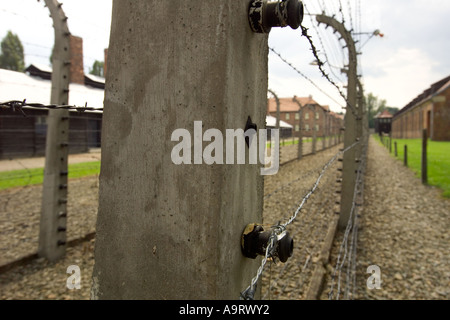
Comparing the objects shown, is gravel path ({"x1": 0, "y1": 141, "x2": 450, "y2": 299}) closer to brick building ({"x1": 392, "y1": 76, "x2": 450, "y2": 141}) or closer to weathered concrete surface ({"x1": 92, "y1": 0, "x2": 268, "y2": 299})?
weathered concrete surface ({"x1": 92, "y1": 0, "x2": 268, "y2": 299})

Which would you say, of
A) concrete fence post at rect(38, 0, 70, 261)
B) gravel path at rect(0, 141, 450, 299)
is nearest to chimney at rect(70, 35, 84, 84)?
gravel path at rect(0, 141, 450, 299)

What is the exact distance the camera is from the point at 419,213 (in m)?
7.06

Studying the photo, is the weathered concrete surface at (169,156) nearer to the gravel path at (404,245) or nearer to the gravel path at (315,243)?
the gravel path at (315,243)

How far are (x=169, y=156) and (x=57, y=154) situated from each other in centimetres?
386

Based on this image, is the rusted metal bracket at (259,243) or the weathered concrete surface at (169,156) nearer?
the weathered concrete surface at (169,156)

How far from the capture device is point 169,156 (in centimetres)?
104

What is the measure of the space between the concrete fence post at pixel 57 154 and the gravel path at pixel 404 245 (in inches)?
150

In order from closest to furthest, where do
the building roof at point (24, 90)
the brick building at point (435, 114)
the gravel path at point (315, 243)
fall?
the building roof at point (24, 90)
the gravel path at point (315, 243)
the brick building at point (435, 114)

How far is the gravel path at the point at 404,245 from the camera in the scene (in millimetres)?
3887

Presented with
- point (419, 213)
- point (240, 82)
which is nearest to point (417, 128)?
point (419, 213)

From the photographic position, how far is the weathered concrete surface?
98cm

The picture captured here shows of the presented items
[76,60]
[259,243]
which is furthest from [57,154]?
[76,60]

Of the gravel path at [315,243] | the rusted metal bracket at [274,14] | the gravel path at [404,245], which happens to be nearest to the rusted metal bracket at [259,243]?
the gravel path at [315,243]

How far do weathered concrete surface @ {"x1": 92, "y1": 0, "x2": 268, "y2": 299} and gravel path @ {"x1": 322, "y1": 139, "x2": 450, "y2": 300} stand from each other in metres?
3.20
